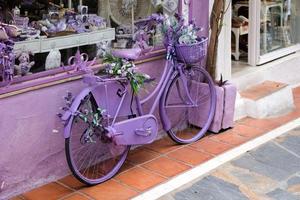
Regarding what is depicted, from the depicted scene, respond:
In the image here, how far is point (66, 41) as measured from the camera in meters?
4.44

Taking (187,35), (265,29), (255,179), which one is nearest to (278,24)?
(265,29)

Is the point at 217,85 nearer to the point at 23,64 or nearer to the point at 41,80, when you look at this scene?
the point at 41,80

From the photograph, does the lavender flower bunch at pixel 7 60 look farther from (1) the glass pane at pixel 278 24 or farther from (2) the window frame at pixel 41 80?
(1) the glass pane at pixel 278 24

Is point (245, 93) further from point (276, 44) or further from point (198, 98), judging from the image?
point (276, 44)

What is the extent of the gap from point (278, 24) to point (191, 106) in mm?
2572

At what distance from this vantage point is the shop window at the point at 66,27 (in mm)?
4117

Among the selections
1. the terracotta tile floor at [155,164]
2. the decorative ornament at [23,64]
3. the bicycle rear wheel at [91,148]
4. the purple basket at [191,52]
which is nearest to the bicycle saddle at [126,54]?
the bicycle rear wheel at [91,148]

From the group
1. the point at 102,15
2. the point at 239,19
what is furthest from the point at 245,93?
the point at 102,15

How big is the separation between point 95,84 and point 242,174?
1.48m

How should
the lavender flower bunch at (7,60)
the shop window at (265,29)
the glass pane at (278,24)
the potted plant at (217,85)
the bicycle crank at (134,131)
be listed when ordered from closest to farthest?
the lavender flower bunch at (7,60)
the bicycle crank at (134,131)
the potted plant at (217,85)
the shop window at (265,29)
the glass pane at (278,24)

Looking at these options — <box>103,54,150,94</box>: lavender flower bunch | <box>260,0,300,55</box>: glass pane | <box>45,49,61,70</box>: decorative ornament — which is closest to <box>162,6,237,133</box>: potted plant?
<box>103,54,150,94</box>: lavender flower bunch

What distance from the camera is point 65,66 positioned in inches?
170

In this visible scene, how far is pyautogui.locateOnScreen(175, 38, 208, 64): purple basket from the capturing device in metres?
4.75

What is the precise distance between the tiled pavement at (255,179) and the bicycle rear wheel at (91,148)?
0.69 meters
